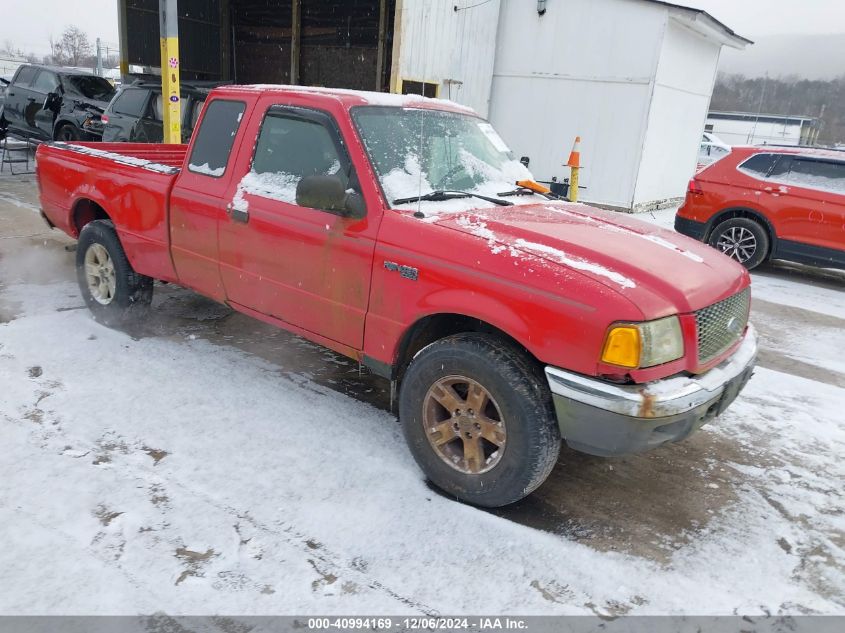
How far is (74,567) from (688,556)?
2.64 metres

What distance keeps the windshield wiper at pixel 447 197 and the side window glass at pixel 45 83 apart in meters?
12.7

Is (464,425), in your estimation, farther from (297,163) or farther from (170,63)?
(170,63)

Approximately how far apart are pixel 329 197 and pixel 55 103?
1229cm

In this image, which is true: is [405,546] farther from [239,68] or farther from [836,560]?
[239,68]

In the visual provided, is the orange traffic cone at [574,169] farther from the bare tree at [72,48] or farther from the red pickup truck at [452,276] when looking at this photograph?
the bare tree at [72,48]

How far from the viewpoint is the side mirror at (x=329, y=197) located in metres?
3.13

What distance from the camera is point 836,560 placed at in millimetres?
2836

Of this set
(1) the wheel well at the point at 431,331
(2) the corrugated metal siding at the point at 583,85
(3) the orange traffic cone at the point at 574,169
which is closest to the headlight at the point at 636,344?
(1) the wheel well at the point at 431,331

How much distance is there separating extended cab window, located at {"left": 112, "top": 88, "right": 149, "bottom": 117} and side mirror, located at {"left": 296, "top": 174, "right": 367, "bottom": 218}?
29.3 feet

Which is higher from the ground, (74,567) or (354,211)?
(354,211)

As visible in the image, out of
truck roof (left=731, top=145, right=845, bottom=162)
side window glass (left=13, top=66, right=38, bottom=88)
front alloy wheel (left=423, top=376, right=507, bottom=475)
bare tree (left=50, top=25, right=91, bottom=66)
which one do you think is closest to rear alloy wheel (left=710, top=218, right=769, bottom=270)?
truck roof (left=731, top=145, right=845, bottom=162)

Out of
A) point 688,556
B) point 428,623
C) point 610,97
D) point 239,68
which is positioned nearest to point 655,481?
point 688,556

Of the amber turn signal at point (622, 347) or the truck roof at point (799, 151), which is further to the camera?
the truck roof at point (799, 151)

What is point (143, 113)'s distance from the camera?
414 inches
